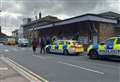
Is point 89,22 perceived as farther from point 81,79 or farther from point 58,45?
point 81,79

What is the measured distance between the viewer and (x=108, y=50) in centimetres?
1894

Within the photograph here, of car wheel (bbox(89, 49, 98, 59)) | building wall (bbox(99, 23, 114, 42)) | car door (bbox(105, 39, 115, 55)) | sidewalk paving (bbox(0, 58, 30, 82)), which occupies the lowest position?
sidewalk paving (bbox(0, 58, 30, 82))

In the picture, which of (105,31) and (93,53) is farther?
(105,31)

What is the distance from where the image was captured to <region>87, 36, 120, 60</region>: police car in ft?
59.9

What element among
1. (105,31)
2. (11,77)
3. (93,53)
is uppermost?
(105,31)

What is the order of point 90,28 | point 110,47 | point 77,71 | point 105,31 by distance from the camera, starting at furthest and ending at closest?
point 105,31 → point 90,28 → point 110,47 → point 77,71

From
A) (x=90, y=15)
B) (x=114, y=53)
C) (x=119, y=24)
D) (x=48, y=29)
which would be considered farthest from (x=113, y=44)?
(x=48, y=29)

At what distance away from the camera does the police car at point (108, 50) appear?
18.3 m

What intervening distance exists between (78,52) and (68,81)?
52.8ft

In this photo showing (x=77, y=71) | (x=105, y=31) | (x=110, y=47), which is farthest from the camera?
(x=105, y=31)

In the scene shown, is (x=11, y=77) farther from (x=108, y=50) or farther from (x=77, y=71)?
(x=108, y=50)

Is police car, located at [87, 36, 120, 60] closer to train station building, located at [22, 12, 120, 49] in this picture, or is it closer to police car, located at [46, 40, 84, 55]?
police car, located at [46, 40, 84, 55]

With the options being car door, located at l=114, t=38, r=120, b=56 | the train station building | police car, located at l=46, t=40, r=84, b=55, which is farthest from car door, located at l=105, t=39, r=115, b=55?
the train station building

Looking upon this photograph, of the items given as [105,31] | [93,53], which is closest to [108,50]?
[93,53]
